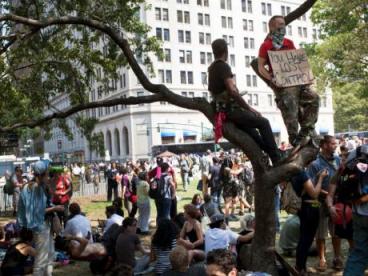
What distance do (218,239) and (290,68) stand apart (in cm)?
271

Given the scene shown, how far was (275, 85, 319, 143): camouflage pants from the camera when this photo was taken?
529 cm

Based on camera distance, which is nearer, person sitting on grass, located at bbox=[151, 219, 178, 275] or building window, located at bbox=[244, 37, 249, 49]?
person sitting on grass, located at bbox=[151, 219, 178, 275]

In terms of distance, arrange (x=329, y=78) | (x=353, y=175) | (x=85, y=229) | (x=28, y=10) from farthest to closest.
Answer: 1. (x=329, y=78)
2. (x=28, y=10)
3. (x=85, y=229)
4. (x=353, y=175)

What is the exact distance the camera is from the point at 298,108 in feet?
17.7

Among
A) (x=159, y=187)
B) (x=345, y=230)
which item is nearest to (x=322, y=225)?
(x=345, y=230)

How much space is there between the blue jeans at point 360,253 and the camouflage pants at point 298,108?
1.07 m

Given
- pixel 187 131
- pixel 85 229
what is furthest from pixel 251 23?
pixel 85 229

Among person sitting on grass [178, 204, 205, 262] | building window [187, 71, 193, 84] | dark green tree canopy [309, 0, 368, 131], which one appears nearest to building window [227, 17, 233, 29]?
building window [187, 71, 193, 84]

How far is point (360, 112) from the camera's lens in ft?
274

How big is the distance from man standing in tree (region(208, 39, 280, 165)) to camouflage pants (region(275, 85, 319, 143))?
0.26 metres

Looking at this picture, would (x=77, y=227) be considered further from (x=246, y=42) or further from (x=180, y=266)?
(x=246, y=42)

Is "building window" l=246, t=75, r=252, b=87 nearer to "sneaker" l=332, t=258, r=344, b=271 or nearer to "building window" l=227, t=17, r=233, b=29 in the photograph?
"building window" l=227, t=17, r=233, b=29

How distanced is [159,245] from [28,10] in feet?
28.1

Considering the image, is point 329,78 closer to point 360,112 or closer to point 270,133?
point 270,133
